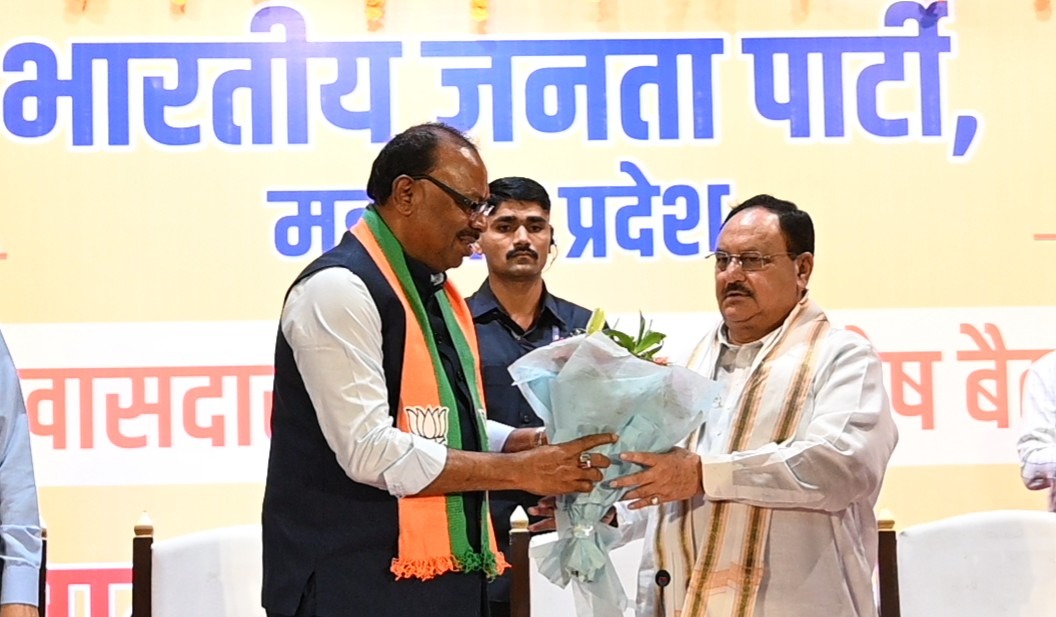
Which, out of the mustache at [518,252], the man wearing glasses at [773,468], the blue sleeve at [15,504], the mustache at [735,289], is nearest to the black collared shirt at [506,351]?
the mustache at [518,252]

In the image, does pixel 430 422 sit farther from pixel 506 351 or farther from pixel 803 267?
pixel 506 351

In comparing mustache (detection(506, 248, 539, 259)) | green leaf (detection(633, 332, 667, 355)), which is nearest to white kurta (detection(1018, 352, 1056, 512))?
mustache (detection(506, 248, 539, 259))

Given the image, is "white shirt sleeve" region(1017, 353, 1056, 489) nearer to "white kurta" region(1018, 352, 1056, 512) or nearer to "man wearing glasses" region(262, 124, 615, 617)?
"white kurta" region(1018, 352, 1056, 512)

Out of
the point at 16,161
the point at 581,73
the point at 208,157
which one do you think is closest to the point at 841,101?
the point at 581,73

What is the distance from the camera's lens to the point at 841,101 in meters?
4.15

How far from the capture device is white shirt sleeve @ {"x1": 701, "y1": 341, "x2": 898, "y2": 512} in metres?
2.31

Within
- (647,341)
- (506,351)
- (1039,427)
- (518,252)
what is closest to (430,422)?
(647,341)

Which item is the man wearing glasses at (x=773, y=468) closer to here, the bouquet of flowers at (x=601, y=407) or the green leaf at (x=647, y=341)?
the bouquet of flowers at (x=601, y=407)

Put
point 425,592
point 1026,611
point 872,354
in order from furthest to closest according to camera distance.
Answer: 1. point 1026,611
2. point 872,354
3. point 425,592

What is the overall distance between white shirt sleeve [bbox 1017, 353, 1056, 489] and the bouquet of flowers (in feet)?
6.39

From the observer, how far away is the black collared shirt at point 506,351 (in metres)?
3.20

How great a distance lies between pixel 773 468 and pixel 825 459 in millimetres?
89

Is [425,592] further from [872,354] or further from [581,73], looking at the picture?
[581,73]

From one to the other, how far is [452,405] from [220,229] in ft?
6.49
